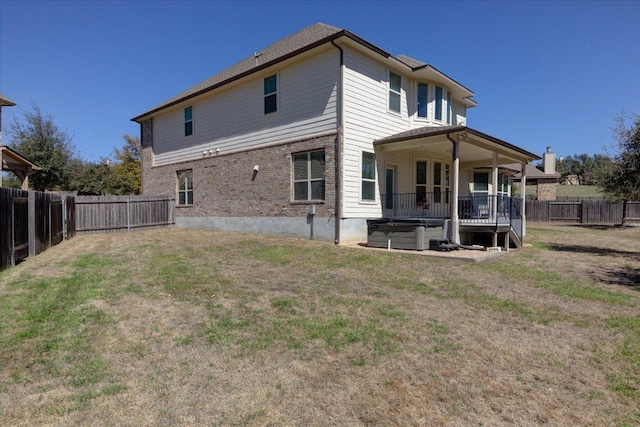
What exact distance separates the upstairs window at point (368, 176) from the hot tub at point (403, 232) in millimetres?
1393

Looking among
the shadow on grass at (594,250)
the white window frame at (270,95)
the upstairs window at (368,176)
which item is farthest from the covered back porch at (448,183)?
the white window frame at (270,95)

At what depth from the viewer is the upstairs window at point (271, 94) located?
14.0 m

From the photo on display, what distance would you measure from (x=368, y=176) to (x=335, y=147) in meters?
1.75

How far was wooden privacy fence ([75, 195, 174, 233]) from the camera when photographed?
658 inches

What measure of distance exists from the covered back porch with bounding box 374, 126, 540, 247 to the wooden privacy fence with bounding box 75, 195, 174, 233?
12251 millimetres

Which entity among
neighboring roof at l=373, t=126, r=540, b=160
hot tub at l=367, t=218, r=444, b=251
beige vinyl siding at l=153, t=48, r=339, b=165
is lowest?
hot tub at l=367, t=218, r=444, b=251

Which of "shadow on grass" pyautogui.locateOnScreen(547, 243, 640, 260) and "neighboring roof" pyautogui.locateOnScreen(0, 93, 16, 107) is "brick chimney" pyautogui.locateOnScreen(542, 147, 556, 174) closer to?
"shadow on grass" pyautogui.locateOnScreen(547, 243, 640, 260)

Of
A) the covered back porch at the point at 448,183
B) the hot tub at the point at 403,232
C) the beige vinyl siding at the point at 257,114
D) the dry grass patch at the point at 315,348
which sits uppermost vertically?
the beige vinyl siding at the point at 257,114

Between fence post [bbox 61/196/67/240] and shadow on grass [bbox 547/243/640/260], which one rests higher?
fence post [bbox 61/196/67/240]

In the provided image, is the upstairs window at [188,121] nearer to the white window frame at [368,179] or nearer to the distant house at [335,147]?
the distant house at [335,147]

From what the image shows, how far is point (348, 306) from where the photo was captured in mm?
5477

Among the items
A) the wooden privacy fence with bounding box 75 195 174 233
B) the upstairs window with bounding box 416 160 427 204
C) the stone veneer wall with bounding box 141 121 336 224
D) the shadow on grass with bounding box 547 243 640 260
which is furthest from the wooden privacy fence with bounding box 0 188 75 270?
the shadow on grass with bounding box 547 243 640 260

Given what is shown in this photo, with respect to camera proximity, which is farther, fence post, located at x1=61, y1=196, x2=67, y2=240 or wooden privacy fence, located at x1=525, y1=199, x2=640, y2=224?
wooden privacy fence, located at x1=525, y1=199, x2=640, y2=224

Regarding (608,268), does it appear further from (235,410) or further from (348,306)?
(235,410)
